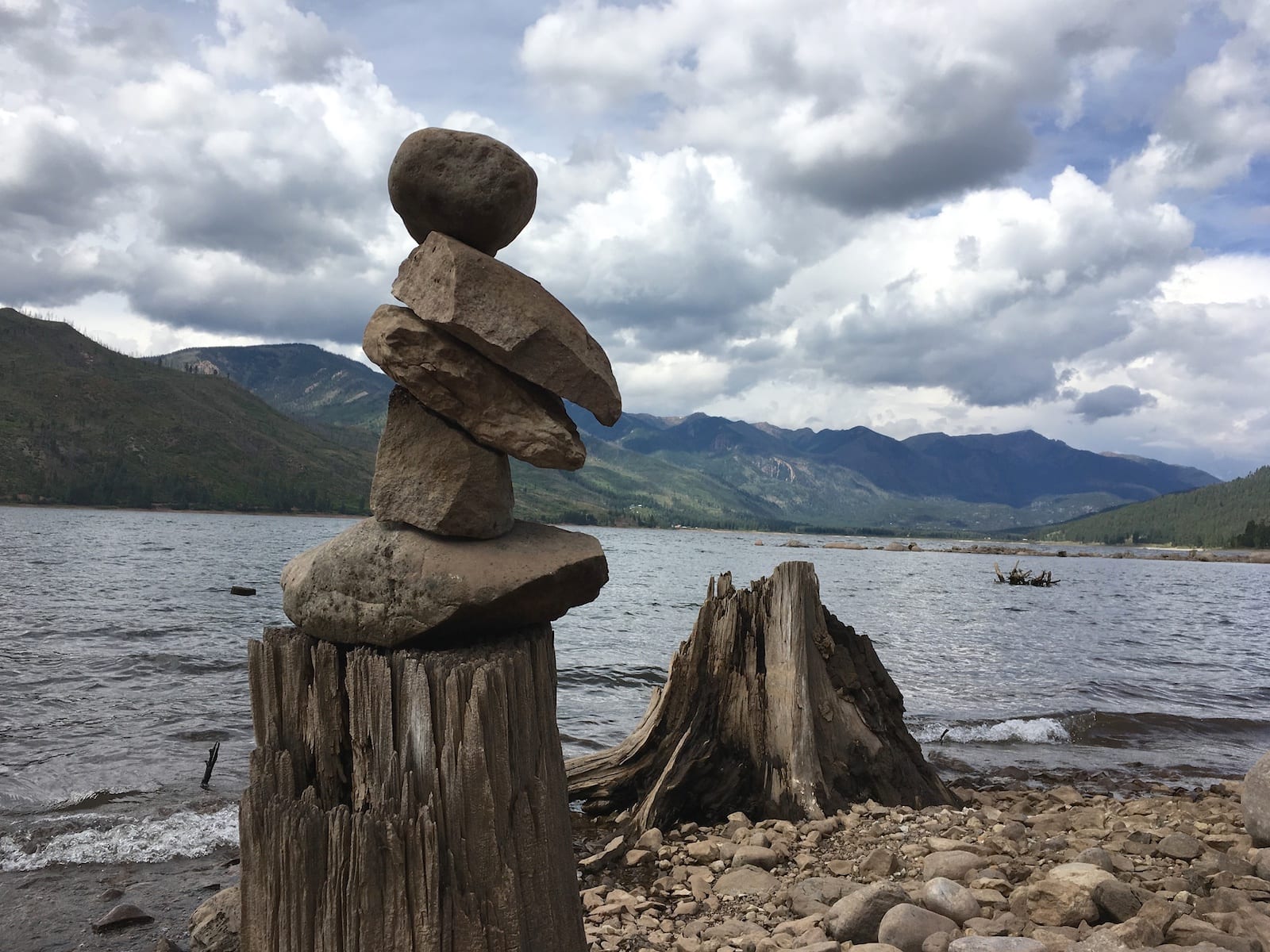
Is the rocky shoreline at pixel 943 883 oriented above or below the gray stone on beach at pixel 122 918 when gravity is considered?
above

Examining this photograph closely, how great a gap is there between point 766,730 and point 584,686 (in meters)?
13.4

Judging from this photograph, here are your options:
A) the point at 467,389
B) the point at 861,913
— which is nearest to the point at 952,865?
the point at 861,913

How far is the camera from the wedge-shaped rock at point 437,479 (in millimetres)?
5898

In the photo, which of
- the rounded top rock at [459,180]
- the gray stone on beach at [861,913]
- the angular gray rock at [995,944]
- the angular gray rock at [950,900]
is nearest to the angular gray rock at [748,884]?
the gray stone on beach at [861,913]

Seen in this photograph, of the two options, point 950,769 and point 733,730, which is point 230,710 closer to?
point 733,730

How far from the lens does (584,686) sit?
2444cm

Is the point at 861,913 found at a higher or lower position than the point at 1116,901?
lower

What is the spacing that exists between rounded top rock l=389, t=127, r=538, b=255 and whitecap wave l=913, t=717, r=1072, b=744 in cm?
1793

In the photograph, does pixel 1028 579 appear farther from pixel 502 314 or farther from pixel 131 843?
pixel 502 314

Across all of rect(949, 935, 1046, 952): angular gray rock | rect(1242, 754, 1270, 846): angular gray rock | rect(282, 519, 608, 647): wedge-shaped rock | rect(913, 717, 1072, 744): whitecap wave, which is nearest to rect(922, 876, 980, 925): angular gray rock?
rect(949, 935, 1046, 952): angular gray rock

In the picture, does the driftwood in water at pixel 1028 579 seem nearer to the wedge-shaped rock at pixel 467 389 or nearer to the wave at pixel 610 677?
the wave at pixel 610 677

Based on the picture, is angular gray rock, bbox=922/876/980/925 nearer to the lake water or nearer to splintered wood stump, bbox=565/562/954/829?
splintered wood stump, bbox=565/562/954/829

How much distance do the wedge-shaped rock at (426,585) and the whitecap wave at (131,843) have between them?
8.64m

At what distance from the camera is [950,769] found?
56.4ft
